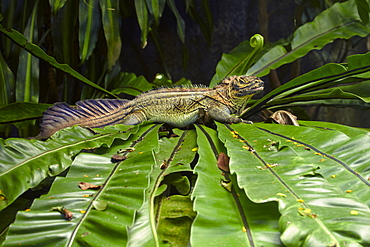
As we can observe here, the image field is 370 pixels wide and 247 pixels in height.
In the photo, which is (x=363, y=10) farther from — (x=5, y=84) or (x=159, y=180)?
(x=5, y=84)

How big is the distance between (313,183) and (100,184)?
0.72m

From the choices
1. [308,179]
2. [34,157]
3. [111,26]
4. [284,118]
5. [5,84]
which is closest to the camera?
[308,179]

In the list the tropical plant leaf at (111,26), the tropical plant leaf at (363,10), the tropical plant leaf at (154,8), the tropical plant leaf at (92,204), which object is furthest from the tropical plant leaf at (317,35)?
the tropical plant leaf at (92,204)

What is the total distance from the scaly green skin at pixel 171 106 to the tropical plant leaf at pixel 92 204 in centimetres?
86

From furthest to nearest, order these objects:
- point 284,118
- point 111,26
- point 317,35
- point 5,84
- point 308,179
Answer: point 317,35, point 111,26, point 5,84, point 284,118, point 308,179

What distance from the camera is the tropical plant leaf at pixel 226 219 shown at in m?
0.97

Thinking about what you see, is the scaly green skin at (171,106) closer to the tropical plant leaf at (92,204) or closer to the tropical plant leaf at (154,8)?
the tropical plant leaf at (154,8)

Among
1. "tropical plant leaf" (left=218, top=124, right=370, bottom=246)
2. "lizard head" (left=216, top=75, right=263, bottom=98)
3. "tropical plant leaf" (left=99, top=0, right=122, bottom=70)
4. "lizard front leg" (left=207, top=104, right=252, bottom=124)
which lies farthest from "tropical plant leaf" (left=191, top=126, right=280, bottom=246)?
"tropical plant leaf" (left=99, top=0, right=122, bottom=70)

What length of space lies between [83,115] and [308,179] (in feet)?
4.99

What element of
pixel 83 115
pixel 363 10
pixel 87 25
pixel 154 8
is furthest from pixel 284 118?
pixel 87 25

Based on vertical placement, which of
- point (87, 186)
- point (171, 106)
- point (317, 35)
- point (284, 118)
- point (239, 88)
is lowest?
point (87, 186)

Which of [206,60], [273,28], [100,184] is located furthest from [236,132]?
[273,28]

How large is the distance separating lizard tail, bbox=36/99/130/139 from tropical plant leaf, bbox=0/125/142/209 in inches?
21.1

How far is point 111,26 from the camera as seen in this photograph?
8.89 ft
